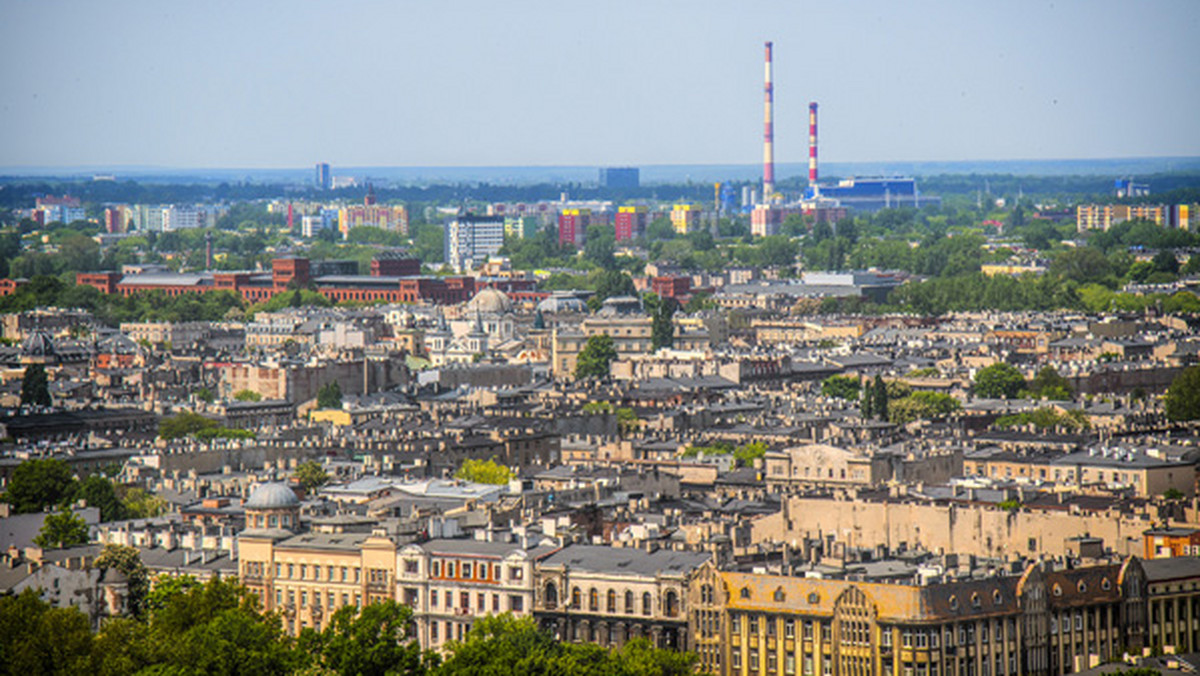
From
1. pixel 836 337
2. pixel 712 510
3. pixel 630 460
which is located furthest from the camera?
pixel 836 337

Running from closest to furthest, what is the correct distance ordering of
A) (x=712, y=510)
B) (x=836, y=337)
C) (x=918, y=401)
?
1. (x=712, y=510)
2. (x=918, y=401)
3. (x=836, y=337)

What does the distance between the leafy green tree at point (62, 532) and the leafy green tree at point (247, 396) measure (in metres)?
→ 44.8

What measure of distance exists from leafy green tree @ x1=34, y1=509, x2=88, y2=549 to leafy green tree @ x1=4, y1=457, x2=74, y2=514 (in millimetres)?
7906

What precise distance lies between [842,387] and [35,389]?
101 feet

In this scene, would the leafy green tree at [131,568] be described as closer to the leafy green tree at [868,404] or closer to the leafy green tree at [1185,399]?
the leafy green tree at [868,404]

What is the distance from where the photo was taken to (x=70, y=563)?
5856 centimetres

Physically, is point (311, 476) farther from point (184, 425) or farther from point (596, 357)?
point (596, 357)

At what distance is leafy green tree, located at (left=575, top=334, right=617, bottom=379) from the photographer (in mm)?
119500

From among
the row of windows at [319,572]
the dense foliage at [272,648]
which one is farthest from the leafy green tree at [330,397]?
the dense foliage at [272,648]

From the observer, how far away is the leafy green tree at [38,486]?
72.5 m

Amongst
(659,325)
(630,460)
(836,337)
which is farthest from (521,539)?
(836,337)

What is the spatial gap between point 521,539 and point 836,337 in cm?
9114

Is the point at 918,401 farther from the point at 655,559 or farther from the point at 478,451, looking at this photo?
the point at 655,559

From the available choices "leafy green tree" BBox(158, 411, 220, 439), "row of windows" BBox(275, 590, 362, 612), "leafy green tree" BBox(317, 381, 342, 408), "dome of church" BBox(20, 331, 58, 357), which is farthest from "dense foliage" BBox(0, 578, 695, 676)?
"dome of church" BBox(20, 331, 58, 357)
